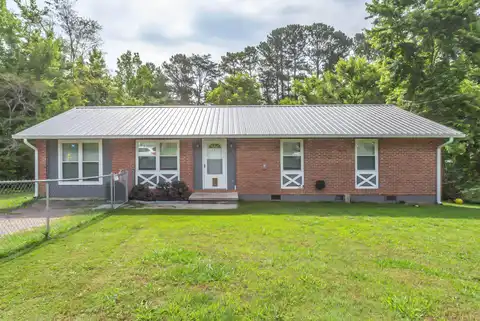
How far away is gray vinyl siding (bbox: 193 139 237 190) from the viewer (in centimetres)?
1096

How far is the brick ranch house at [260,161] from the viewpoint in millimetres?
10742

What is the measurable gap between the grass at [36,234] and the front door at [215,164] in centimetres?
434

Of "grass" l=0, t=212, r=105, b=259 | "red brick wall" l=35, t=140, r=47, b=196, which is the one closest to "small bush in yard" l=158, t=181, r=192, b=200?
"grass" l=0, t=212, r=105, b=259

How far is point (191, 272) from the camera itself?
4.00 m

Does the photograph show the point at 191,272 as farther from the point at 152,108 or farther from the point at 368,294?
the point at 152,108

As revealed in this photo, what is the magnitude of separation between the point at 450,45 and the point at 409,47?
196cm

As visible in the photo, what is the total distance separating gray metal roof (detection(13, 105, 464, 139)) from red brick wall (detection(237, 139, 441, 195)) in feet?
1.95

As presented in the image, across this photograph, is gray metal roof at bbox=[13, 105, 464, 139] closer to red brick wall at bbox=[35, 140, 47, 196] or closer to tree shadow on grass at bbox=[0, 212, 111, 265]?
red brick wall at bbox=[35, 140, 47, 196]

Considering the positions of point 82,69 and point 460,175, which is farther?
point 82,69

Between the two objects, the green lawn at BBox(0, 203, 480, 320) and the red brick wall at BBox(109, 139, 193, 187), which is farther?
the red brick wall at BBox(109, 139, 193, 187)

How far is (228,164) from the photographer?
10992 millimetres

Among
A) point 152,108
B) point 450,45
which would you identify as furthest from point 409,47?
point 152,108

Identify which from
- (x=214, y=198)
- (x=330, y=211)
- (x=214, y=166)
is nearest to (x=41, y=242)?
(x=214, y=198)

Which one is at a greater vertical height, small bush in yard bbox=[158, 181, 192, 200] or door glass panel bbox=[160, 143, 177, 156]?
door glass panel bbox=[160, 143, 177, 156]
